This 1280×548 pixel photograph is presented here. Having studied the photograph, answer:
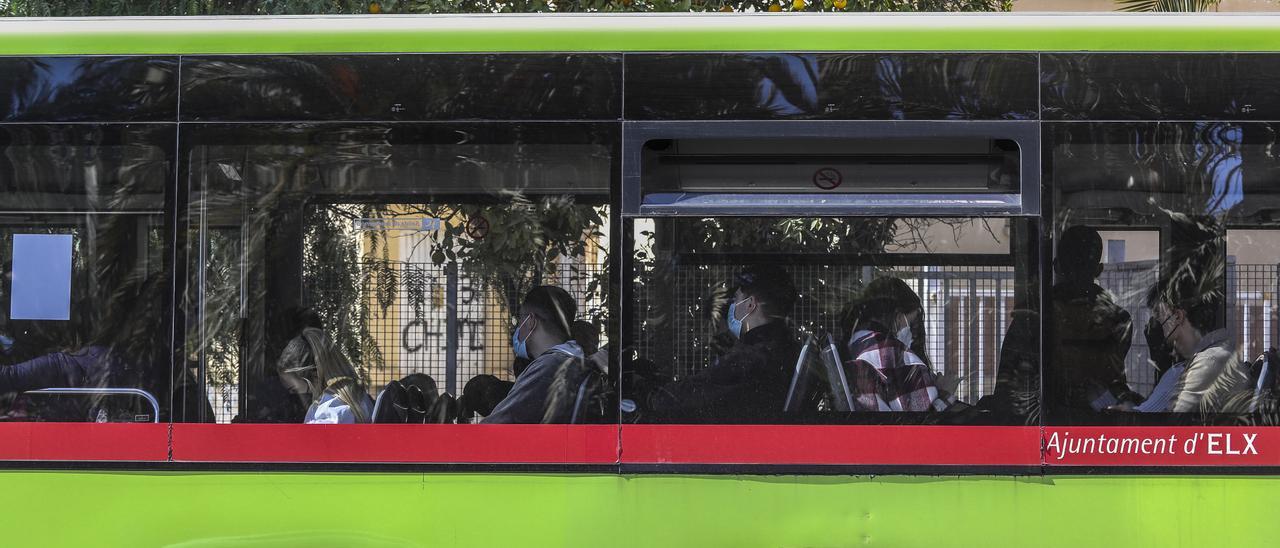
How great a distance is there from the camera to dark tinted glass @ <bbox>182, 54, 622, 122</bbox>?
12.0 ft

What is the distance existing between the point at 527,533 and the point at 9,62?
2521 millimetres

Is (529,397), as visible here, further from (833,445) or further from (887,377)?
(887,377)

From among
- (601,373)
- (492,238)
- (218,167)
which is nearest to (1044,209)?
(601,373)

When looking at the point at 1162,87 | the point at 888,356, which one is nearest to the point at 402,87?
the point at 888,356

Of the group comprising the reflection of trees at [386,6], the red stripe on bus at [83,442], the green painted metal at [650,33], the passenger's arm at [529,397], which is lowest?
the red stripe on bus at [83,442]

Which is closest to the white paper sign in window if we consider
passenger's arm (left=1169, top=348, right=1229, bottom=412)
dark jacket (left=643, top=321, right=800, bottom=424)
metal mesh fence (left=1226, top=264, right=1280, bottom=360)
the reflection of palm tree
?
dark jacket (left=643, top=321, right=800, bottom=424)

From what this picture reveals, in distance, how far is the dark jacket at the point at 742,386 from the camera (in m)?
3.62

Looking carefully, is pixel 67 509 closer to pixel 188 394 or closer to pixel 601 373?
pixel 188 394

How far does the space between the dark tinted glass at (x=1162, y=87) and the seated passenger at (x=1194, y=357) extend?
0.61m

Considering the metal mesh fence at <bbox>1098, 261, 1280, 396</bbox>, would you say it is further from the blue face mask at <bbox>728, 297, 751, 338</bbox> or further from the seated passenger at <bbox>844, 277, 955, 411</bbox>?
the blue face mask at <bbox>728, 297, 751, 338</bbox>

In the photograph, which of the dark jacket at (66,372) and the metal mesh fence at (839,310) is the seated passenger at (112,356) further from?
the metal mesh fence at (839,310)

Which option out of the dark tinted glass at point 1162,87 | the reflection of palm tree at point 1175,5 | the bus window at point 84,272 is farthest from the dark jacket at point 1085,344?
the reflection of palm tree at point 1175,5

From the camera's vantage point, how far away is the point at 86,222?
3.69 m

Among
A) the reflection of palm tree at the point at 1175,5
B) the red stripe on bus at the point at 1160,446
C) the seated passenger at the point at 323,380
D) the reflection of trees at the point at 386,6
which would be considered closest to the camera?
the red stripe on bus at the point at 1160,446
